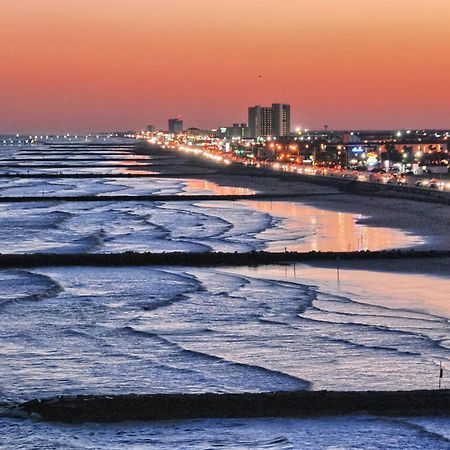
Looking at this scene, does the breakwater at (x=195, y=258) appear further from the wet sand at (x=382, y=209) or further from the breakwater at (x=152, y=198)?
the breakwater at (x=152, y=198)

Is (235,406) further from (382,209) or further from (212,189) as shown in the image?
(212,189)

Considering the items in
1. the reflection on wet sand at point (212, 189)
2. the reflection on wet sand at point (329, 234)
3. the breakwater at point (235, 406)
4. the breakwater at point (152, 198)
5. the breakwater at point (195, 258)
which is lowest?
the reflection on wet sand at point (212, 189)

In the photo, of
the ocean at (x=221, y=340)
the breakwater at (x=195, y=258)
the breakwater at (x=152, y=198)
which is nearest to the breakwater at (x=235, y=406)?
the ocean at (x=221, y=340)

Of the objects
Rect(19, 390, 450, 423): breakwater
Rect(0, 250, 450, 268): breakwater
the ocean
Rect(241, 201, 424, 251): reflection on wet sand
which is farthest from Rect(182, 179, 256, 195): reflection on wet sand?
Rect(19, 390, 450, 423): breakwater

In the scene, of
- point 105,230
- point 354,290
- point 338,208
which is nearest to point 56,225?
point 105,230

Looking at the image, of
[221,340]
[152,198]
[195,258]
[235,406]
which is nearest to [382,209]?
[152,198]

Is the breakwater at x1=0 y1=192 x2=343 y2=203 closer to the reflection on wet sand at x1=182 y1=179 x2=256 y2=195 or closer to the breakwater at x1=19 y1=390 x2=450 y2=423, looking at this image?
the reflection on wet sand at x1=182 y1=179 x2=256 y2=195

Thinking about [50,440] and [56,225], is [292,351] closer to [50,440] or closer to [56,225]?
[50,440]
